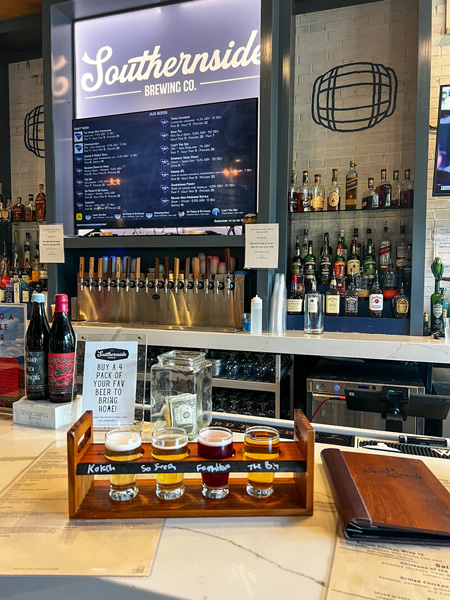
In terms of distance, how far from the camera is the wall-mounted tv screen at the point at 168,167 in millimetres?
3316

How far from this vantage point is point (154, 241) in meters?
3.50

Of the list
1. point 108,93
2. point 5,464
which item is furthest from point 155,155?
point 5,464

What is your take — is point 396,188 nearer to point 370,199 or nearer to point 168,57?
point 370,199

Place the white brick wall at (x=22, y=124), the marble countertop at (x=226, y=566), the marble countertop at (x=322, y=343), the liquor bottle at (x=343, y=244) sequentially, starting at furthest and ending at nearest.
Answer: the white brick wall at (x=22, y=124) < the liquor bottle at (x=343, y=244) < the marble countertop at (x=322, y=343) < the marble countertop at (x=226, y=566)

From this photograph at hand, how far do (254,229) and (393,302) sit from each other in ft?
3.90

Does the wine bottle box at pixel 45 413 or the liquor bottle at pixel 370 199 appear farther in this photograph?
the liquor bottle at pixel 370 199

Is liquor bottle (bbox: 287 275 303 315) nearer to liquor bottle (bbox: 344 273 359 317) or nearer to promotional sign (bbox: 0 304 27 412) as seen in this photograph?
liquor bottle (bbox: 344 273 359 317)

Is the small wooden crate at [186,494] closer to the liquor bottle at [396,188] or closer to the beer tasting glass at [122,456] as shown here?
the beer tasting glass at [122,456]

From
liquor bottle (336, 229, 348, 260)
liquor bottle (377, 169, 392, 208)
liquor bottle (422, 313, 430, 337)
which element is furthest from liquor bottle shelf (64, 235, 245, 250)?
liquor bottle (422, 313, 430, 337)

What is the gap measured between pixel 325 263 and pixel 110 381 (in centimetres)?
269

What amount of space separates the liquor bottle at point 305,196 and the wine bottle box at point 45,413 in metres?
2.61

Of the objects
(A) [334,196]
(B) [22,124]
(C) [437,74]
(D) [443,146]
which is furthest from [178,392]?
(B) [22,124]

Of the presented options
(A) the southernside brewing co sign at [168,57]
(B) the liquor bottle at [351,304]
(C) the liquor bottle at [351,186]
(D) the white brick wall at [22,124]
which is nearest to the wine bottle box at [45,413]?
(B) the liquor bottle at [351,304]

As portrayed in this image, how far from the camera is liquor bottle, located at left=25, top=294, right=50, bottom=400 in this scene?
146 cm
